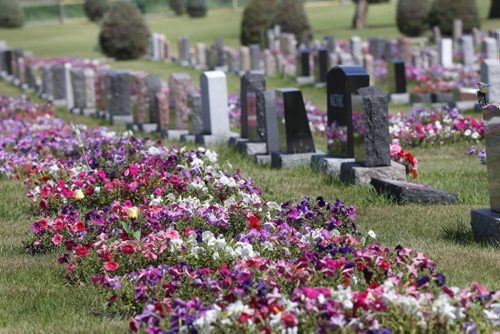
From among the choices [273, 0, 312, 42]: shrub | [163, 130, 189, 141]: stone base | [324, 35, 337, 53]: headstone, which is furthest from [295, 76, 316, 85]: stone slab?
[273, 0, 312, 42]: shrub

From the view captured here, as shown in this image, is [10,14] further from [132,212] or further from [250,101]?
[132,212]

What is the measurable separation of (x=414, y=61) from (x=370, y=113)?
66.3 ft

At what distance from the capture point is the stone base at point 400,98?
24.8 metres

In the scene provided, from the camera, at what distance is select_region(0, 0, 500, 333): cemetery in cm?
603

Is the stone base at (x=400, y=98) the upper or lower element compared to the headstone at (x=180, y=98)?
lower

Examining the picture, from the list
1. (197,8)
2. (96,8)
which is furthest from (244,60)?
(96,8)

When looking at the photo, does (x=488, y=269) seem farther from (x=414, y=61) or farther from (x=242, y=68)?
A: (x=242, y=68)

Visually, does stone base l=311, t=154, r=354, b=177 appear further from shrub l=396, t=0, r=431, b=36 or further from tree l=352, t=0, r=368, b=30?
tree l=352, t=0, r=368, b=30

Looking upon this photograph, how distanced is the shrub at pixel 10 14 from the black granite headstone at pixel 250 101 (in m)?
45.7

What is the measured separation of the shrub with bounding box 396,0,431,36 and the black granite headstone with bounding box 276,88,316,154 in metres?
32.5

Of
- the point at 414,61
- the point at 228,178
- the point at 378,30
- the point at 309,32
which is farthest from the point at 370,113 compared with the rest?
the point at 378,30

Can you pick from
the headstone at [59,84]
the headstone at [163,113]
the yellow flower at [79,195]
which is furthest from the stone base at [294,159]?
the headstone at [59,84]

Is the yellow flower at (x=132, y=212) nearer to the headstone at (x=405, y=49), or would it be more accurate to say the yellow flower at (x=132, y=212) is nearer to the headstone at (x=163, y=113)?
the headstone at (x=163, y=113)

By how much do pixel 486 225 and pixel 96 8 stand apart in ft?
190
